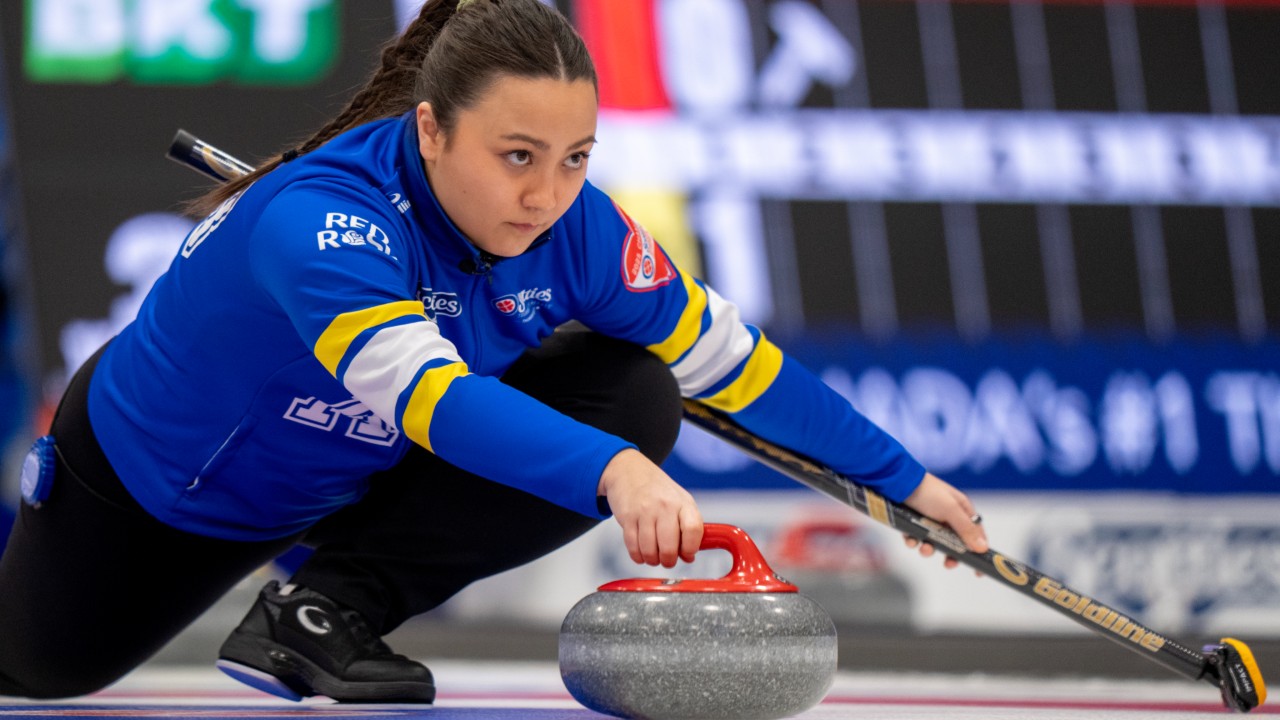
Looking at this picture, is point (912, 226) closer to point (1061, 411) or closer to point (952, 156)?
point (952, 156)

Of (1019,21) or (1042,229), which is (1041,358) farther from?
(1019,21)

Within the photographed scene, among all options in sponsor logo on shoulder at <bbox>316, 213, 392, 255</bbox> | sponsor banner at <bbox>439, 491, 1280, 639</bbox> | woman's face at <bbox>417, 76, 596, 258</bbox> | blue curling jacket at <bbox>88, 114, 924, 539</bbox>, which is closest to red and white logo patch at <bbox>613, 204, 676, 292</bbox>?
blue curling jacket at <bbox>88, 114, 924, 539</bbox>

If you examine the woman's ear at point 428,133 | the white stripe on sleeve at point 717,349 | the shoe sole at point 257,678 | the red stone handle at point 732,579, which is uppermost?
the woman's ear at point 428,133

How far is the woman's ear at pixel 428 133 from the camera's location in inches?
59.8

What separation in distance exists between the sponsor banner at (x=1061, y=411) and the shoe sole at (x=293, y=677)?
85.9 inches

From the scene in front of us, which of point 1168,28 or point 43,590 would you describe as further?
point 1168,28

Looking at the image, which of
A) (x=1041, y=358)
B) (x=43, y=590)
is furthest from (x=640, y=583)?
(x=1041, y=358)

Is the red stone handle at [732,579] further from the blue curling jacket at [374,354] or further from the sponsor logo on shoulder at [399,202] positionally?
the sponsor logo on shoulder at [399,202]

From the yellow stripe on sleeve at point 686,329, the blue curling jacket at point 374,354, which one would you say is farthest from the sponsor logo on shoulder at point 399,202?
the yellow stripe on sleeve at point 686,329

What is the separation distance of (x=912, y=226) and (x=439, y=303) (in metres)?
2.40

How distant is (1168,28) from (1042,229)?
2.08 feet

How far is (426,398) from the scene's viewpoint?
1323 mm

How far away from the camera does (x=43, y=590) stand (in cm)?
183

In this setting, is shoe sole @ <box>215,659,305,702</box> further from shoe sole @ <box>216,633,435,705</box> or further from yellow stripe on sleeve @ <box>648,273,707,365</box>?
yellow stripe on sleeve @ <box>648,273,707,365</box>
